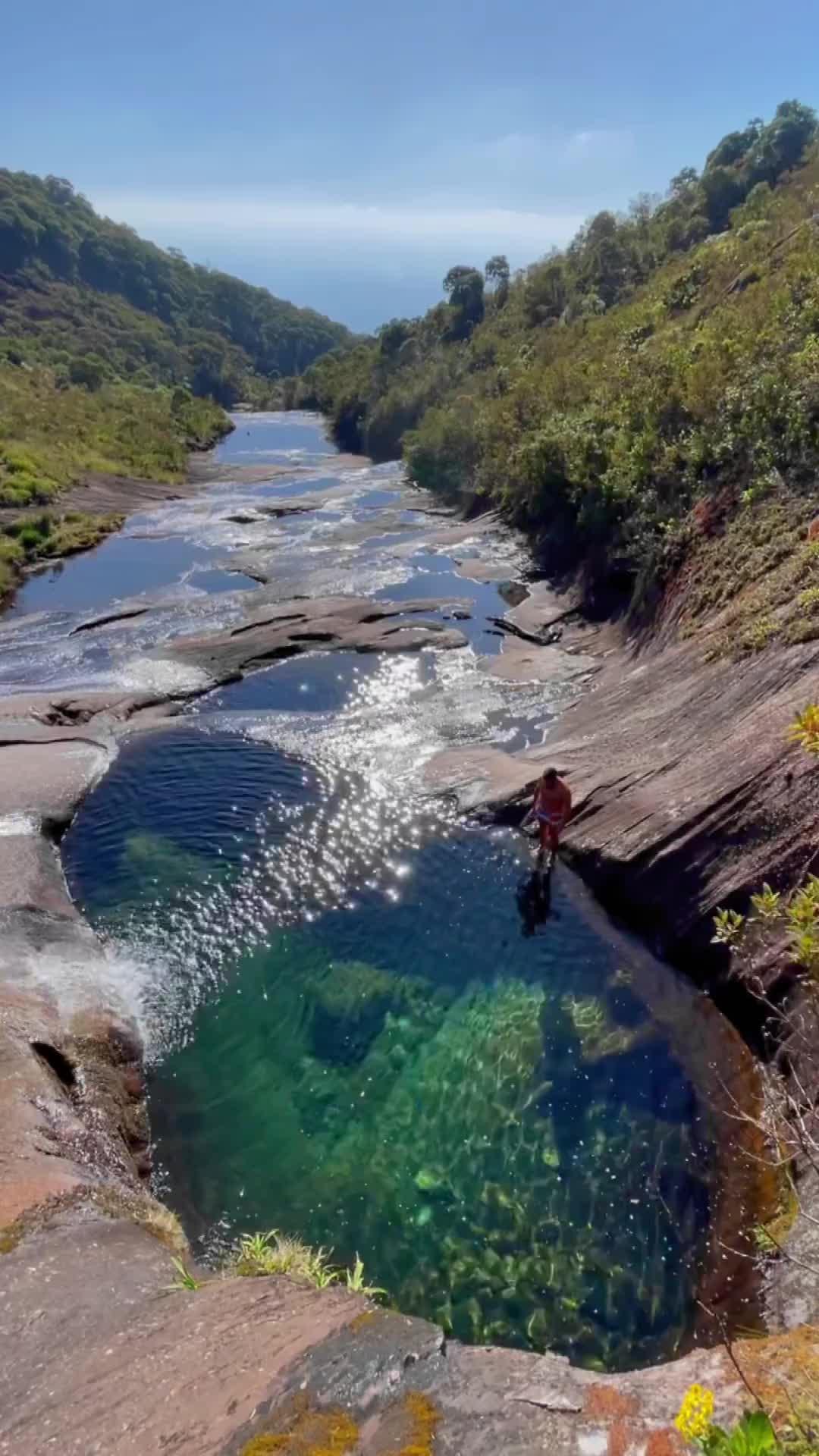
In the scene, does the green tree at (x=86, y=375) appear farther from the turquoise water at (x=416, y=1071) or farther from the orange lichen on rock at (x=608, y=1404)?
the orange lichen on rock at (x=608, y=1404)

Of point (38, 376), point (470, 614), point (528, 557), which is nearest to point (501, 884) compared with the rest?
point (470, 614)

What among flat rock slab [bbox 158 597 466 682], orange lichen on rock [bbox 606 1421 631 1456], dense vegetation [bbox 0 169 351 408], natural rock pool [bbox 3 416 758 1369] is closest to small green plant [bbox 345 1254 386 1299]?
natural rock pool [bbox 3 416 758 1369]

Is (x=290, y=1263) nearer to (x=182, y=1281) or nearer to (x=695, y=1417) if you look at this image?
(x=182, y=1281)

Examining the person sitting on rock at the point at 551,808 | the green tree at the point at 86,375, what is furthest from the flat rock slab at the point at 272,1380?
the green tree at the point at 86,375

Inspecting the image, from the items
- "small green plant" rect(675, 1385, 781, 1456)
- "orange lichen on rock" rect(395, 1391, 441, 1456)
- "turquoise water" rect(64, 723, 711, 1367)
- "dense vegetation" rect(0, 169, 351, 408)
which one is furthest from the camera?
"dense vegetation" rect(0, 169, 351, 408)

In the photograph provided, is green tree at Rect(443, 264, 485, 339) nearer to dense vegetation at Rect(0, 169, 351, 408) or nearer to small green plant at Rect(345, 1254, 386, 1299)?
dense vegetation at Rect(0, 169, 351, 408)
